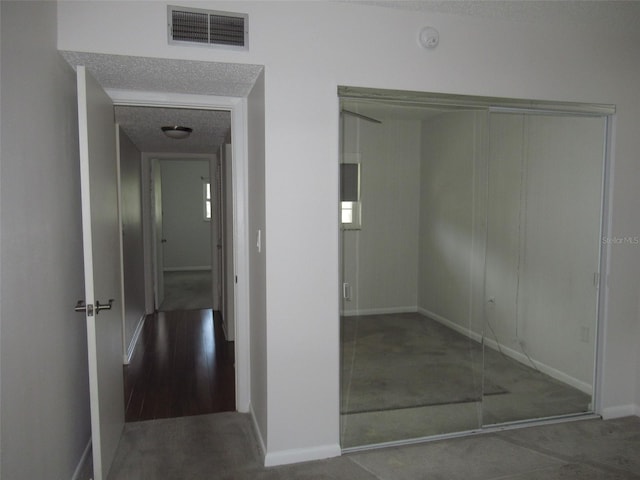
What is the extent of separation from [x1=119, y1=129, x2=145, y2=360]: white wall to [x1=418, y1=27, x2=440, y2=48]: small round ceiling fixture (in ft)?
9.34

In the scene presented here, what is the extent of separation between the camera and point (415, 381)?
2.84 metres

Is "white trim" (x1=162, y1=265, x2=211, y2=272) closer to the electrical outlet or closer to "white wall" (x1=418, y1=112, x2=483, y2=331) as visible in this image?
"white wall" (x1=418, y1=112, x2=483, y2=331)

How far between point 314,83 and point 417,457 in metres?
2.15

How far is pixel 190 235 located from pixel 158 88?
7727mm

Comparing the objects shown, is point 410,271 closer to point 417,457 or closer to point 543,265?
point 543,265

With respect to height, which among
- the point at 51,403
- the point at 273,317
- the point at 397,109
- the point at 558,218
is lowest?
the point at 51,403

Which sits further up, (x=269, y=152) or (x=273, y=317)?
(x=269, y=152)

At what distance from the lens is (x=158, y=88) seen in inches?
111

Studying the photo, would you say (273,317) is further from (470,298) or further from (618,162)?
(618,162)

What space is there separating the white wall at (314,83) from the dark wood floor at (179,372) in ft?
3.41

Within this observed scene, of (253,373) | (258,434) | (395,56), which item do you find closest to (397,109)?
(395,56)

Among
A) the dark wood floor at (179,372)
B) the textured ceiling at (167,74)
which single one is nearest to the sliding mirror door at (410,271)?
the textured ceiling at (167,74)

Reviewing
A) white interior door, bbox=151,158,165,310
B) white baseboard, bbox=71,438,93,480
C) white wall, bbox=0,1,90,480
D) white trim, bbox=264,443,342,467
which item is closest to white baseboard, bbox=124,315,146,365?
white interior door, bbox=151,158,165,310

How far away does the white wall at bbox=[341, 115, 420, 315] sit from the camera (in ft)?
8.75
